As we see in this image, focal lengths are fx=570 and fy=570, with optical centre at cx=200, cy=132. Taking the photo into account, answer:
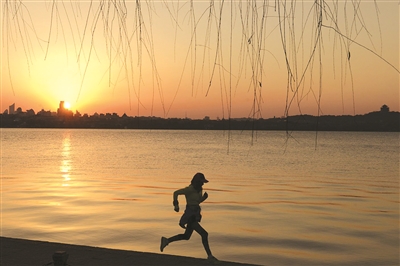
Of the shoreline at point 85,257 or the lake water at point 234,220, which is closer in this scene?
the shoreline at point 85,257

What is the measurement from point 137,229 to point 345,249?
29.3 feet

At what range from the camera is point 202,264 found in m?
10.5

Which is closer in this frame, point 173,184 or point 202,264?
point 202,264

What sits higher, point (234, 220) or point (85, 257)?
point (85, 257)

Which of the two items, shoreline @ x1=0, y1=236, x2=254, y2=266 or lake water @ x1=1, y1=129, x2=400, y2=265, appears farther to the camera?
lake water @ x1=1, y1=129, x2=400, y2=265

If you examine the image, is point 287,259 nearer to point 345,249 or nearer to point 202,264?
point 345,249

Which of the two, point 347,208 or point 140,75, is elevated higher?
point 140,75

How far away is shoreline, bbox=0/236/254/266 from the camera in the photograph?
10414mm

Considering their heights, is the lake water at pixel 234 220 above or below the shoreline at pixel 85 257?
below

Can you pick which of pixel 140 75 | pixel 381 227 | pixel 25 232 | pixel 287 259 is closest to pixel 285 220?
pixel 381 227

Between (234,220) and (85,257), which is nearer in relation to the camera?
(85,257)

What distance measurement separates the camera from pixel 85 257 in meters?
10.8

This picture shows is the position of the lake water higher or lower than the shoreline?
lower

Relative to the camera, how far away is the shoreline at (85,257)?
34.2 feet
